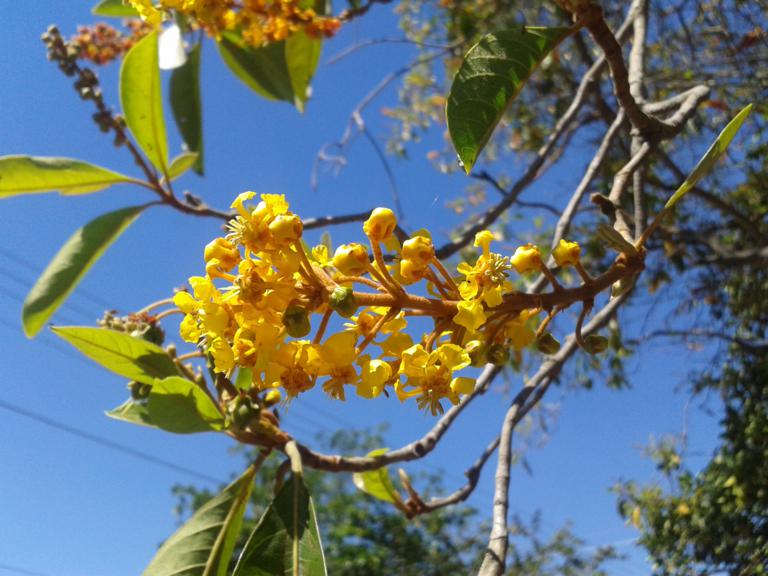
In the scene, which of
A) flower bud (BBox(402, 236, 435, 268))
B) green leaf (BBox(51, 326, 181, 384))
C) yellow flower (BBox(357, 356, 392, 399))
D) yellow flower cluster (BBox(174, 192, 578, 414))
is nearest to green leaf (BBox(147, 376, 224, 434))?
green leaf (BBox(51, 326, 181, 384))

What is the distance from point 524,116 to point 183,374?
3.56m

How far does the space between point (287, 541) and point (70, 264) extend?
0.78 metres

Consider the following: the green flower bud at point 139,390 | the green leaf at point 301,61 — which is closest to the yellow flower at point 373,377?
the green flower bud at point 139,390

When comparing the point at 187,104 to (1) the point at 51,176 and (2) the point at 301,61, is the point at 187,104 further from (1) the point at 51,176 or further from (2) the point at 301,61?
(1) the point at 51,176

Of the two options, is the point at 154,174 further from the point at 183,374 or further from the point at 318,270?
the point at 318,270

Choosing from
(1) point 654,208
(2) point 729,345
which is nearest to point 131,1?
(1) point 654,208

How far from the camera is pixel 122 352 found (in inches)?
42.7

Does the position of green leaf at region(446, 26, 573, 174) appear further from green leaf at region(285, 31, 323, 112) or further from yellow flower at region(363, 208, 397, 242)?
green leaf at region(285, 31, 323, 112)

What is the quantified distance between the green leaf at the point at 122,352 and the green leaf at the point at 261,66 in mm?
1369

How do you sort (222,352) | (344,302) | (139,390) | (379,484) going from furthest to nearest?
(379,484) → (139,390) → (222,352) → (344,302)

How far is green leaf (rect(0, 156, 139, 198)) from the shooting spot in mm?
1311

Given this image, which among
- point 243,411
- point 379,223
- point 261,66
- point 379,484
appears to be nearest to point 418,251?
point 379,223

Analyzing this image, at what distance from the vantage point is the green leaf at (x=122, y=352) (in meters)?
1.02

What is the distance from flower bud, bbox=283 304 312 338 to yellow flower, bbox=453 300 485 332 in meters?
0.16
